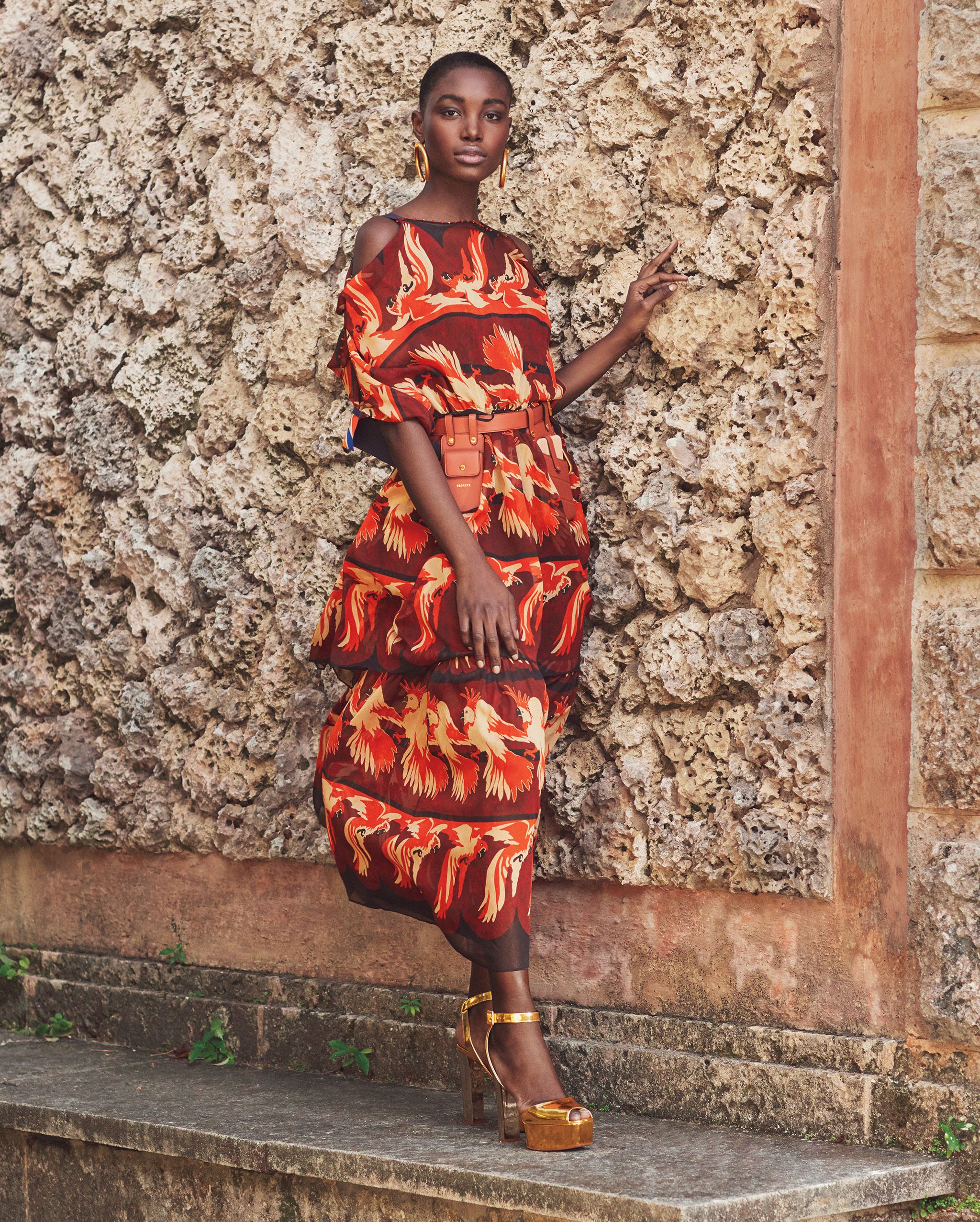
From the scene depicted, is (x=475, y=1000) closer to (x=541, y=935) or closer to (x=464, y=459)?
(x=541, y=935)

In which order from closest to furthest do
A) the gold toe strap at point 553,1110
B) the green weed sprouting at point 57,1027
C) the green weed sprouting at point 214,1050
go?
1. the gold toe strap at point 553,1110
2. the green weed sprouting at point 214,1050
3. the green weed sprouting at point 57,1027

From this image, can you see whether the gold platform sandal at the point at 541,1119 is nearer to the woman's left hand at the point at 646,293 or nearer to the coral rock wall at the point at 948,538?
the coral rock wall at the point at 948,538

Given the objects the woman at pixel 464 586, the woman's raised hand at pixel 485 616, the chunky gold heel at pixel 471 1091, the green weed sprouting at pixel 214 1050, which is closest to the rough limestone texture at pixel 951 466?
the woman at pixel 464 586

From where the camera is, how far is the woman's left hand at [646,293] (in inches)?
134

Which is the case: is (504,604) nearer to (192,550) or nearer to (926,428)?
(926,428)

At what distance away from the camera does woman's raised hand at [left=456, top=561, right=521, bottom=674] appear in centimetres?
307

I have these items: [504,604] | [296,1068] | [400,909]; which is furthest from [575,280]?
[296,1068]

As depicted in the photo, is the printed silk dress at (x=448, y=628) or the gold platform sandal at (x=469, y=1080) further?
the gold platform sandal at (x=469, y=1080)

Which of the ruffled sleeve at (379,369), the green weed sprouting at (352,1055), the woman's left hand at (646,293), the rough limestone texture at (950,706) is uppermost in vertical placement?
the woman's left hand at (646,293)

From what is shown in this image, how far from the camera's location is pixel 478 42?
12.4 ft

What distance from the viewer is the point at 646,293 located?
11.3ft

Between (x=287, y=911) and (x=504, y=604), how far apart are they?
4.68 ft

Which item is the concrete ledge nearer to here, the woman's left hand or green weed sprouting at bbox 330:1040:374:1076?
green weed sprouting at bbox 330:1040:374:1076

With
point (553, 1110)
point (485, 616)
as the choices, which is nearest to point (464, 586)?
point (485, 616)
